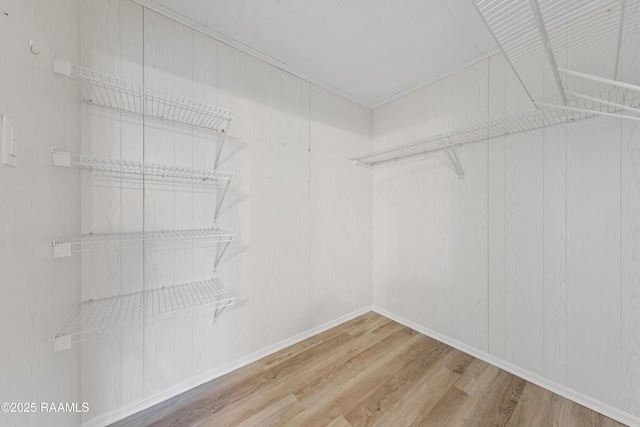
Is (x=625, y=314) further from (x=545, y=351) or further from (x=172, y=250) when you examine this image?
(x=172, y=250)

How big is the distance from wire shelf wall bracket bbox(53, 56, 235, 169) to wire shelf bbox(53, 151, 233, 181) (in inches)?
7.4

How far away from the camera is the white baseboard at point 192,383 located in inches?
48.4

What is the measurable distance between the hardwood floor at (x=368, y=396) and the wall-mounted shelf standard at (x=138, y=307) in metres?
0.55

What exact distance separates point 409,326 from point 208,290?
1866 mm

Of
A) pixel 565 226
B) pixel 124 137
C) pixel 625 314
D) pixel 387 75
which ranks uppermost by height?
pixel 387 75

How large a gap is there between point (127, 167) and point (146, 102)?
1.32 feet

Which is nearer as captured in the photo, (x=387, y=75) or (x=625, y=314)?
(x=625, y=314)

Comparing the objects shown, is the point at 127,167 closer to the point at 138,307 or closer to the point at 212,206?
the point at 212,206

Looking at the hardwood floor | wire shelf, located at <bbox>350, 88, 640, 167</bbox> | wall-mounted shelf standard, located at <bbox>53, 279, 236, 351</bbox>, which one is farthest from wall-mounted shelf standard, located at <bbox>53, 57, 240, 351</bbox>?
wire shelf, located at <bbox>350, 88, 640, 167</bbox>

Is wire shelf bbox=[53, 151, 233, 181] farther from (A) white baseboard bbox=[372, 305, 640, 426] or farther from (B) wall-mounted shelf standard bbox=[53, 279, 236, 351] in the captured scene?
(A) white baseboard bbox=[372, 305, 640, 426]

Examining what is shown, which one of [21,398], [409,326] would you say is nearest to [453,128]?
[409,326]

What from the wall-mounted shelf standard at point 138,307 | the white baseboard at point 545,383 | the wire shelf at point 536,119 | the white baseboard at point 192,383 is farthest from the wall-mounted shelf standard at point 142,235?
the white baseboard at point 545,383

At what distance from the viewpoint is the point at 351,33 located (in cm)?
158

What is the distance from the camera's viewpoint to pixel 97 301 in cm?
120
